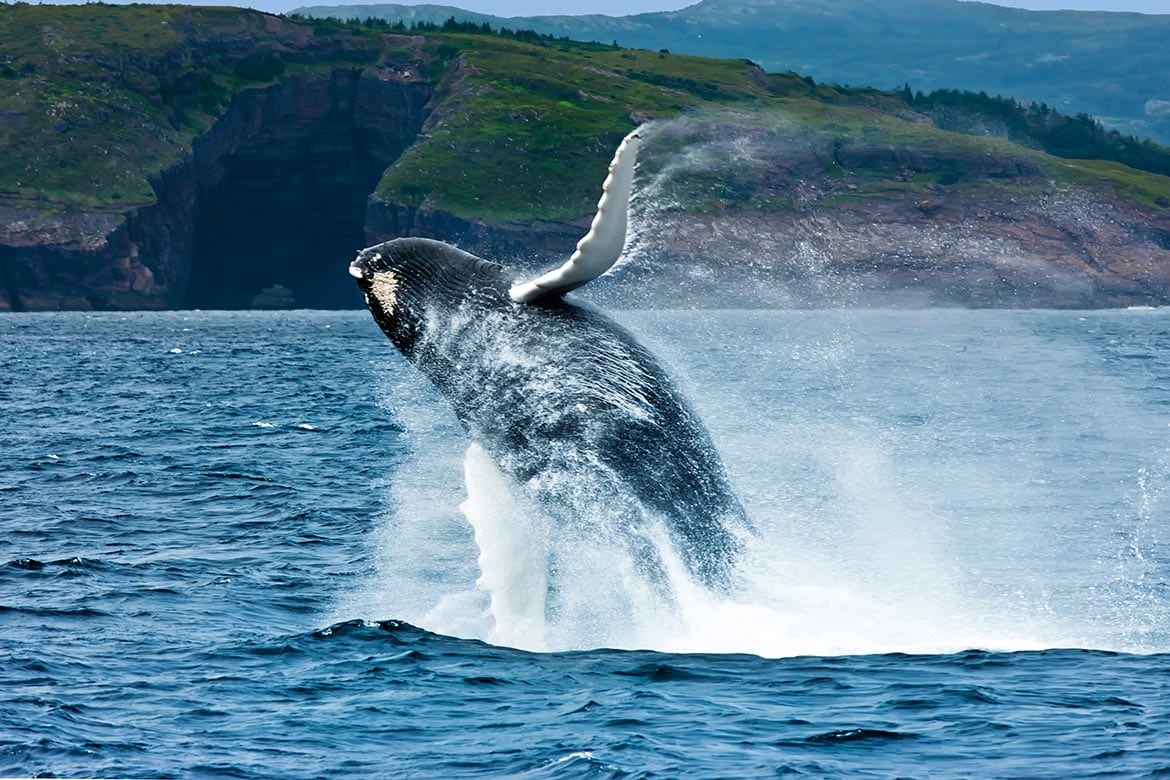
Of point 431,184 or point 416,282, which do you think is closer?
point 416,282

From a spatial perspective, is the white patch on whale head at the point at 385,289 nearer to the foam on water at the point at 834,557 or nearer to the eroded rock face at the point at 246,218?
the foam on water at the point at 834,557

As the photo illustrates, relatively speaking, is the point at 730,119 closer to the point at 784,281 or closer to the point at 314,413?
the point at 784,281

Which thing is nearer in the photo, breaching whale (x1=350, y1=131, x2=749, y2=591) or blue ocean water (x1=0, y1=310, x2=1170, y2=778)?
blue ocean water (x1=0, y1=310, x2=1170, y2=778)

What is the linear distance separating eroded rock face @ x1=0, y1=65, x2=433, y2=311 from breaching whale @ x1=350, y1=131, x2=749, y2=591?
9646 centimetres

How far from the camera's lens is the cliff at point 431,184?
107m

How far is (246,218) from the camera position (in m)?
121

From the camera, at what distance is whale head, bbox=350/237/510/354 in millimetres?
10688

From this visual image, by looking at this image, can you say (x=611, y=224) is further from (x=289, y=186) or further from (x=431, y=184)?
(x=289, y=186)

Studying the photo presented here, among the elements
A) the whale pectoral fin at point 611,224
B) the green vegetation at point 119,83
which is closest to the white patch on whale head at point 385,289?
the whale pectoral fin at point 611,224

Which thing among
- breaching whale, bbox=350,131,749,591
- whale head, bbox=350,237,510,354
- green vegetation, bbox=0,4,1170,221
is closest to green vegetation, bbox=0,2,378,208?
green vegetation, bbox=0,4,1170,221

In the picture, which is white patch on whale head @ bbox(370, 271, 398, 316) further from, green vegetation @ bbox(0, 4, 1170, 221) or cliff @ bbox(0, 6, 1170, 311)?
green vegetation @ bbox(0, 4, 1170, 221)

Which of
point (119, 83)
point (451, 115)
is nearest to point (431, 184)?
point (451, 115)

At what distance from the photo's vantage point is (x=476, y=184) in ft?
379

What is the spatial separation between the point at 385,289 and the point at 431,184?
103m
